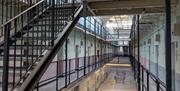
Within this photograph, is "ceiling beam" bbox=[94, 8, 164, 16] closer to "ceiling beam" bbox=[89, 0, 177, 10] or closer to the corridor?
the corridor

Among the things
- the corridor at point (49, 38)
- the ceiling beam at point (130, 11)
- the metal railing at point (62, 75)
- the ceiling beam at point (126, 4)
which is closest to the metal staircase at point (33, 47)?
the corridor at point (49, 38)

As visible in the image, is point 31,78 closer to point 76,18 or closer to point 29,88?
point 29,88

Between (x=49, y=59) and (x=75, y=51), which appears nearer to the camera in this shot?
(x=49, y=59)

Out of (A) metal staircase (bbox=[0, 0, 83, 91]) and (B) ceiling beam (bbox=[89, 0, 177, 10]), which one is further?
(B) ceiling beam (bbox=[89, 0, 177, 10])

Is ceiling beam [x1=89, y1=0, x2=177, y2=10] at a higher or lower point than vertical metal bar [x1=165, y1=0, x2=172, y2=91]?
higher

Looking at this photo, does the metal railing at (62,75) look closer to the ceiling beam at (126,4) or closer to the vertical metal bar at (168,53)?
the ceiling beam at (126,4)

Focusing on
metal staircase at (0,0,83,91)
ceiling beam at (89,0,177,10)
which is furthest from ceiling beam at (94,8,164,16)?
metal staircase at (0,0,83,91)

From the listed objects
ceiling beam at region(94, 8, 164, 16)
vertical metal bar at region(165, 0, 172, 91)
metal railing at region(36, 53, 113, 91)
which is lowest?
metal railing at region(36, 53, 113, 91)

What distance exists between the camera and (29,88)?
9.25 ft

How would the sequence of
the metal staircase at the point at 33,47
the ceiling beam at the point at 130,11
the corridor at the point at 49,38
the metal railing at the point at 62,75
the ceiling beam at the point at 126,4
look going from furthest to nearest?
the ceiling beam at the point at 130,11, the ceiling beam at the point at 126,4, the metal railing at the point at 62,75, the corridor at the point at 49,38, the metal staircase at the point at 33,47

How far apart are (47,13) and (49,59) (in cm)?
269

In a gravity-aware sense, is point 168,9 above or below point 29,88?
above

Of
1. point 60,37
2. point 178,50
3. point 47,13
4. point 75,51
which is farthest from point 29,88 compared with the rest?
point 75,51

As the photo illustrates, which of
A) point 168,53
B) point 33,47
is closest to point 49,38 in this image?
point 33,47
